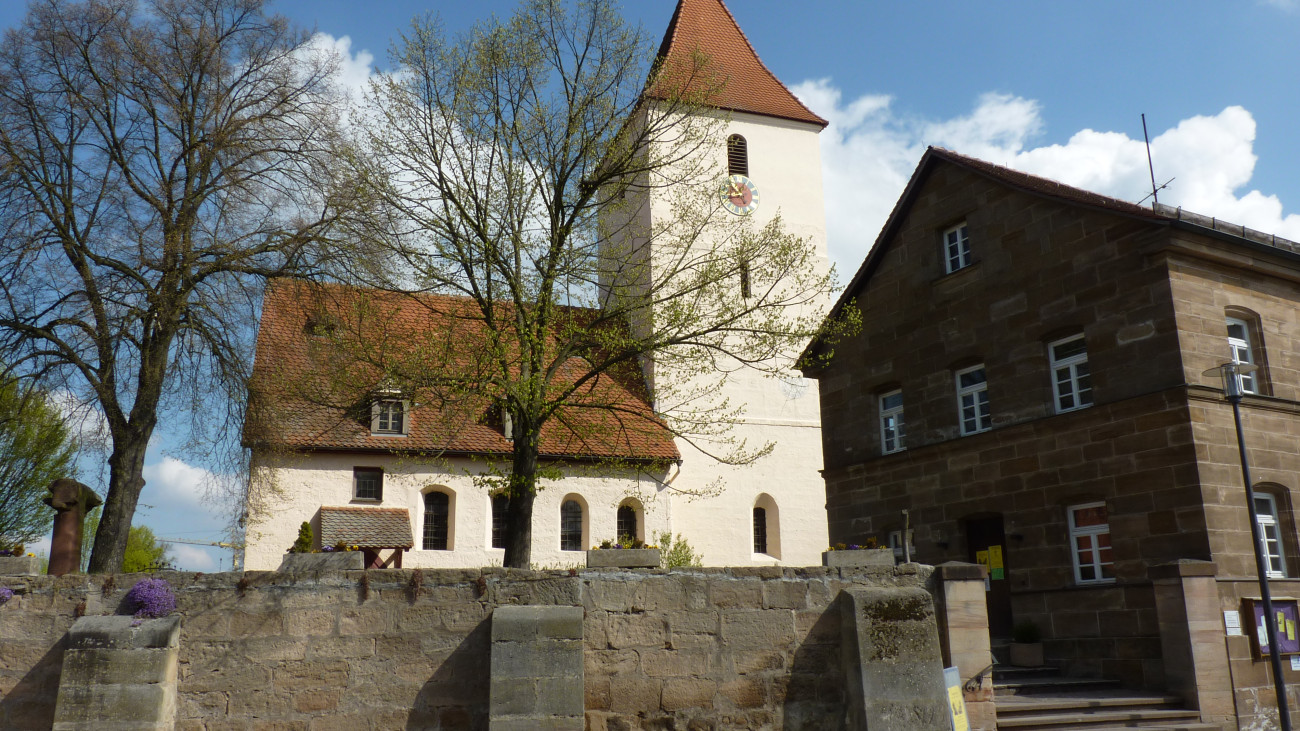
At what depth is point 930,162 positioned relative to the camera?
1950 cm

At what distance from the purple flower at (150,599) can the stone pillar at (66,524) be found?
1.12 m

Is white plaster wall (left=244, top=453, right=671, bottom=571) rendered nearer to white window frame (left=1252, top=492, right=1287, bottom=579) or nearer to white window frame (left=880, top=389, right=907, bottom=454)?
white window frame (left=880, top=389, right=907, bottom=454)

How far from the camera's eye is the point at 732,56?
3628 cm

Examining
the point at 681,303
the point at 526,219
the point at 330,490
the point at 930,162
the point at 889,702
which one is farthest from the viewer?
the point at 330,490

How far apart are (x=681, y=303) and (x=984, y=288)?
668 centimetres

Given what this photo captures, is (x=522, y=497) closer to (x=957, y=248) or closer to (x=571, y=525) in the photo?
(x=957, y=248)

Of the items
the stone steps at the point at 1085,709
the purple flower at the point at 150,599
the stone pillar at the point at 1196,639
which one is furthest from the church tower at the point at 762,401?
the purple flower at the point at 150,599

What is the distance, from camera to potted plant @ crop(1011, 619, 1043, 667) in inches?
610

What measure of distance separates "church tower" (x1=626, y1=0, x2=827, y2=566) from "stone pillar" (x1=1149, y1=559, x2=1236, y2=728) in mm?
13799

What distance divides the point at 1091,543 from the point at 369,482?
16492mm

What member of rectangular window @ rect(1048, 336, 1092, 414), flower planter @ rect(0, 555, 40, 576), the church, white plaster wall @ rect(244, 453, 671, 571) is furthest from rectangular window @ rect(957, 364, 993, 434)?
flower planter @ rect(0, 555, 40, 576)

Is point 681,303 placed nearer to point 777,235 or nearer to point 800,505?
point 777,235

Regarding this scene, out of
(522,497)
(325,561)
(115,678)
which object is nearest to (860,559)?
(325,561)

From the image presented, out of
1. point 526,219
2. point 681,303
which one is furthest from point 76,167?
point 681,303
